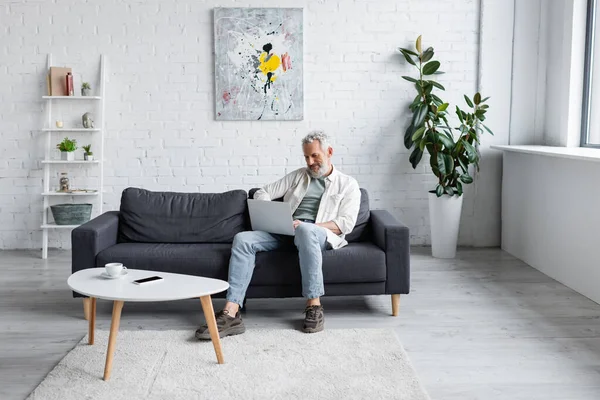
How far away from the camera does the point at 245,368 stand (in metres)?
3.13

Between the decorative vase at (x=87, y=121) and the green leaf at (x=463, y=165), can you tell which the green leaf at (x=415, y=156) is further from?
the decorative vase at (x=87, y=121)

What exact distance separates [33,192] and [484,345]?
4269mm

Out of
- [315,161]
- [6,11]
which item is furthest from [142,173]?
[315,161]

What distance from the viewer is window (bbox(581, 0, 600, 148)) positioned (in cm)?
514

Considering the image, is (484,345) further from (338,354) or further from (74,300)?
(74,300)

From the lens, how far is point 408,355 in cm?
334

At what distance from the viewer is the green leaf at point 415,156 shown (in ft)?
18.7

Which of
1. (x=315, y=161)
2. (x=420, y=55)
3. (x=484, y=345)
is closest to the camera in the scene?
(x=484, y=345)

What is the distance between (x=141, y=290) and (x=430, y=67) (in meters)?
3.58

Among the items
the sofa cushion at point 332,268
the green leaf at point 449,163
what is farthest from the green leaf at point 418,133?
the sofa cushion at point 332,268

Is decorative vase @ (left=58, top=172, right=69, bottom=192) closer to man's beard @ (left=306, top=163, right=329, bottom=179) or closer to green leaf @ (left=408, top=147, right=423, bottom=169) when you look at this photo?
man's beard @ (left=306, top=163, right=329, bottom=179)

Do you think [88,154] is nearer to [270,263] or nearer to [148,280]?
[270,263]

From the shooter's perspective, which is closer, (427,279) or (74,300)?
(74,300)

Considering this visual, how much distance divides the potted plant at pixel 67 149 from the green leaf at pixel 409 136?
2.88m
